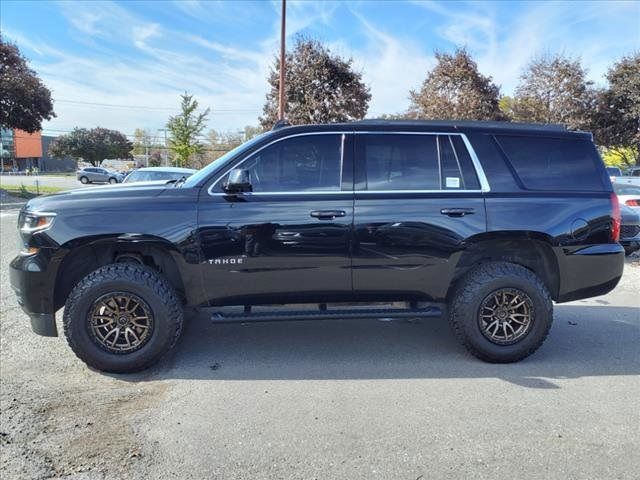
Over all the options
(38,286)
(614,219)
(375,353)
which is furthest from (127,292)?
(614,219)

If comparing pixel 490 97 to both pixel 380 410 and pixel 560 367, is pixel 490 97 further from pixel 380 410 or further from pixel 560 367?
pixel 380 410

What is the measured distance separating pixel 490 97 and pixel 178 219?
59.3 ft

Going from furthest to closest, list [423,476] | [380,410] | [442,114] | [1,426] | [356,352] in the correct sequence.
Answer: [442,114] < [356,352] < [380,410] < [1,426] < [423,476]

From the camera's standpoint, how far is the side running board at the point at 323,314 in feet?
13.9

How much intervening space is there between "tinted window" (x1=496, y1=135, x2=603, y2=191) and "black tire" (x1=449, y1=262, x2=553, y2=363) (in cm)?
84

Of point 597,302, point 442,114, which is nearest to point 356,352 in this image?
point 597,302

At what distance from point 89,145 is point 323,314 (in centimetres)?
9064

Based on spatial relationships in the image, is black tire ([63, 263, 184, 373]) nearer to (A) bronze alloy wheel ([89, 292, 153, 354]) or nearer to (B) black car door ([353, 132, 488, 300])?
(A) bronze alloy wheel ([89, 292, 153, 354])

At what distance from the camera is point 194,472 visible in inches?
113

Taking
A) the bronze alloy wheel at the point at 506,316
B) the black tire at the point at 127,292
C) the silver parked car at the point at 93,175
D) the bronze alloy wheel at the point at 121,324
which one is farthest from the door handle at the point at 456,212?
the silver parked car at the point at 93,175

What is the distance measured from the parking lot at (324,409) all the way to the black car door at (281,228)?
2.34 ft

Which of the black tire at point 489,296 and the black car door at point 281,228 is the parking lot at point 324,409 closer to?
the black tire at point 489,296

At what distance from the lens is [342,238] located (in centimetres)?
424

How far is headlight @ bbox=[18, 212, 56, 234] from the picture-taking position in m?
4.05
